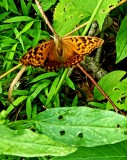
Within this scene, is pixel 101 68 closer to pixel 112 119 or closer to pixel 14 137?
pixel 112 119

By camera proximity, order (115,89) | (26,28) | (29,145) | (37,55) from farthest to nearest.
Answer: (26,28), (115,89), (37,55), (29,145)

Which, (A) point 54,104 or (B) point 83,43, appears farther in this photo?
(A) point 54,104

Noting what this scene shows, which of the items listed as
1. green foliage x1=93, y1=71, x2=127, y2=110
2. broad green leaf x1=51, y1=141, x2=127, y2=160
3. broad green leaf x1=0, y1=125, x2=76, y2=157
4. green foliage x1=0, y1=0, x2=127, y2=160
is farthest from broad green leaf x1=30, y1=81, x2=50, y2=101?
broad green leaf x1=0, y1=125, x2=76, y2=157

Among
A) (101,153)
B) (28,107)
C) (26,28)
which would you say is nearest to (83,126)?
(101,153)

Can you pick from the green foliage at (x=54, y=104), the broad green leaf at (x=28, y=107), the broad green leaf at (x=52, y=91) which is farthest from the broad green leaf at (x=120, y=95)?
the broad green leaf at (x=28, y=107)

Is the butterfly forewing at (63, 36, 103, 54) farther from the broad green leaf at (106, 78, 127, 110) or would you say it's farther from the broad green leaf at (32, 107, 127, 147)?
the broad green leaf at (106, 78, 127, 110)

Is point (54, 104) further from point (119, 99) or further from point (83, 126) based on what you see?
point (83, 126)

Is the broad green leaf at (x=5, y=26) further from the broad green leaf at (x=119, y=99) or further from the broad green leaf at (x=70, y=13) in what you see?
the broad green leaf at (x=119, y=99)
